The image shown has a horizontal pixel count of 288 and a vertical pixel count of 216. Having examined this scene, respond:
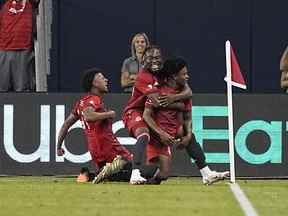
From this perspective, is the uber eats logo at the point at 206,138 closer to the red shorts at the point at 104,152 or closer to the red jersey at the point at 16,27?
the red jersey at the point at 16,27

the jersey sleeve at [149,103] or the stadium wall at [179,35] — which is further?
the stadium wall at [179,35]

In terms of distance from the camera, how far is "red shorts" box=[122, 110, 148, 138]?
12.9 meters

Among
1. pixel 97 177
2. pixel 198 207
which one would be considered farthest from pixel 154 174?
pixel 198 207

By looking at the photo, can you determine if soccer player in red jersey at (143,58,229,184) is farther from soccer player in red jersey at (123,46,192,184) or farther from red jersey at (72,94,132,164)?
red jersey at (72,94,132,164)

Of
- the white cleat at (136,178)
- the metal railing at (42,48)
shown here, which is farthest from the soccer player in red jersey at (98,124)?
the metal railing at (42,48)

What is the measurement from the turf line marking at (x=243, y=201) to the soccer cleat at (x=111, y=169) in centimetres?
132

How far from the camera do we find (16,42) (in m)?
17.0

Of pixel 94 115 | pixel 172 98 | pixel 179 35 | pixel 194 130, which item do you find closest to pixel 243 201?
pixel 172 98

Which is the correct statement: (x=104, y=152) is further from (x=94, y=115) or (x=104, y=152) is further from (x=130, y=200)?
(x=130, y=200)

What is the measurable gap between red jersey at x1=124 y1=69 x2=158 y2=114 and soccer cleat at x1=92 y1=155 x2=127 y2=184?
2.57ft

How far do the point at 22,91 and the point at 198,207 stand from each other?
677 cm

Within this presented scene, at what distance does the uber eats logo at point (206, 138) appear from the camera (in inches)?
622

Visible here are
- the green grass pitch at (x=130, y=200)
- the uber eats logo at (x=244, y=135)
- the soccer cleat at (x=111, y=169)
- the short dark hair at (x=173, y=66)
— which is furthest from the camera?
the uber eats logo at (x=244, y=135)

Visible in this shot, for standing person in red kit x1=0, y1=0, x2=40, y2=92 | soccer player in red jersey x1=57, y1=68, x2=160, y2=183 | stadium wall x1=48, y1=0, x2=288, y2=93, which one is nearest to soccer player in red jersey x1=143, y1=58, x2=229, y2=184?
soccer player in red jersey x1=57, y1=68, x2=160, y2=183
